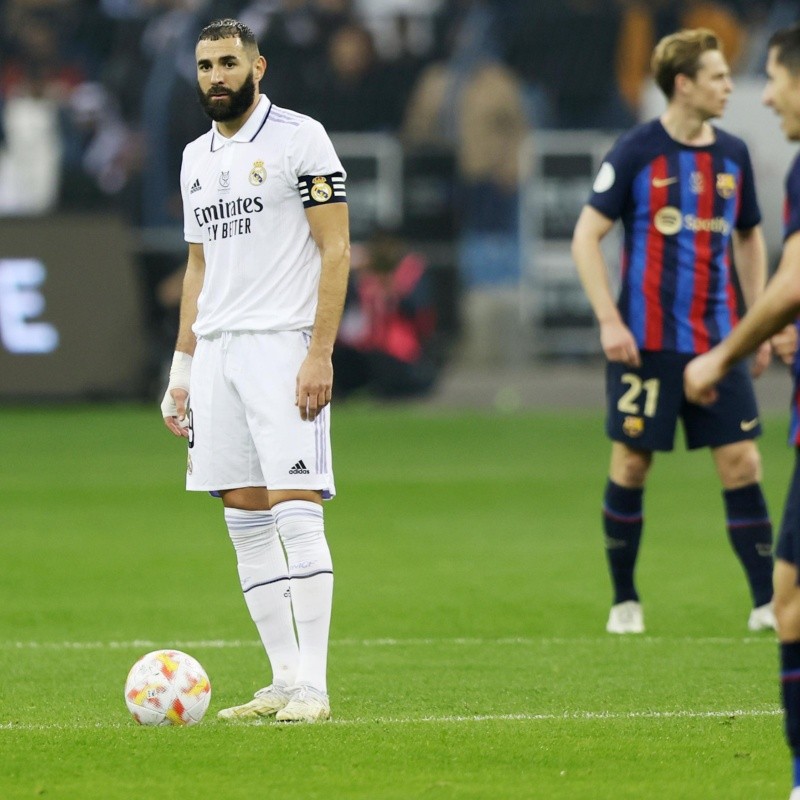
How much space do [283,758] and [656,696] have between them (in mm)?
1528

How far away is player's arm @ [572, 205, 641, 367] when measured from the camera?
6.95 meters

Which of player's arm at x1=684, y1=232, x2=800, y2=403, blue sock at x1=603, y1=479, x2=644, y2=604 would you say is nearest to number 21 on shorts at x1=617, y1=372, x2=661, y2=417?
blue sock at x1=603, y1=479, x2=644, y2=604

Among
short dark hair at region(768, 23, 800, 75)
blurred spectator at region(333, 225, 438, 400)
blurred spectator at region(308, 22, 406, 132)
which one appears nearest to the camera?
short dark hair at region(768, 23, 800, 75)

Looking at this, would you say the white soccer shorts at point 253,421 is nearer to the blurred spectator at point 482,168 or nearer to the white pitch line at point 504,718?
the white pitch line at point 504,718

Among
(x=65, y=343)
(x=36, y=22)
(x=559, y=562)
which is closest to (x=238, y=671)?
(x=559, y=562)

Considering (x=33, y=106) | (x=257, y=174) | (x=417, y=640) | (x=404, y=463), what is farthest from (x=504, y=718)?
(x=33, y=106)

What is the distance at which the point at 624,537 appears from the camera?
7.30 metres

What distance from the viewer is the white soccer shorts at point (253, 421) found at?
17.9 ft

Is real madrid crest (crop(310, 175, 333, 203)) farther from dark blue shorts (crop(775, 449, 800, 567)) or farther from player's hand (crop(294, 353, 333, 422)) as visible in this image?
dark blue shorts (crop(775, 449, 800, 567))

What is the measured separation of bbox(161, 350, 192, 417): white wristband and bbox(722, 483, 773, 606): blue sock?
95.2 inches

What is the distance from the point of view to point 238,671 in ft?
21.2

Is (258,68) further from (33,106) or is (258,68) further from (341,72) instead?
(341,72)

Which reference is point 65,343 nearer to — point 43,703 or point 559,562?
point 559,562

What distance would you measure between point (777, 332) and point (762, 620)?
10.7ft
